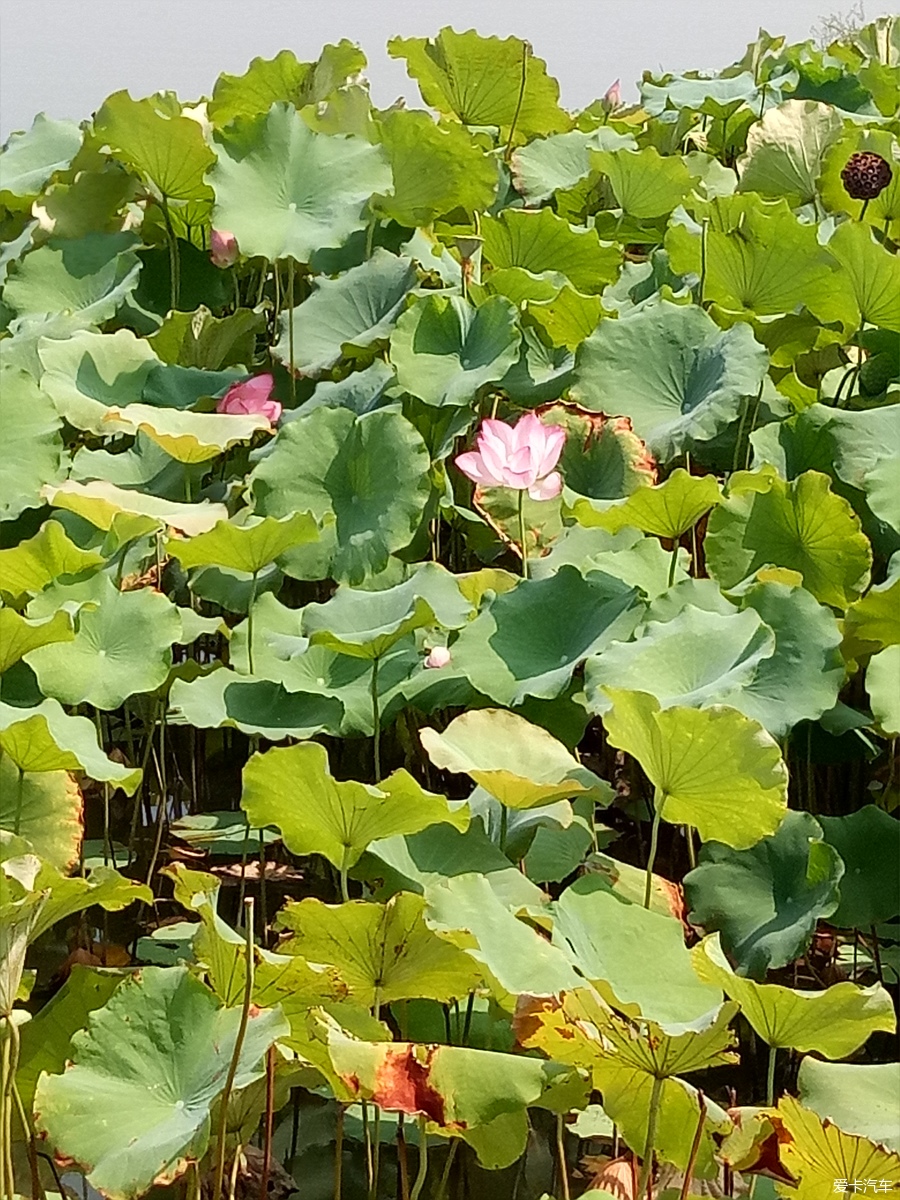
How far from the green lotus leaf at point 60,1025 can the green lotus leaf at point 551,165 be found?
130 cm

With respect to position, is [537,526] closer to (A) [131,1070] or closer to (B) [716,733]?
(B) [716,733]

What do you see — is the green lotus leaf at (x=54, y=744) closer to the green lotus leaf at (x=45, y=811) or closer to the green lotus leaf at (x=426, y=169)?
the green lotus leaf at (x=45, y=811)

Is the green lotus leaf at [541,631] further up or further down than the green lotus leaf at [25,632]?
further down

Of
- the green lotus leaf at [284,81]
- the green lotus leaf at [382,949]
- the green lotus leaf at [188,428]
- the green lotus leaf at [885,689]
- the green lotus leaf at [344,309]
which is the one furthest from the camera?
the green lotus leaf at [284,81]

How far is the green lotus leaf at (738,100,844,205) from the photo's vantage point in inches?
64.1

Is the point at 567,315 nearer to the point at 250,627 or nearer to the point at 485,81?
the point at 250,627

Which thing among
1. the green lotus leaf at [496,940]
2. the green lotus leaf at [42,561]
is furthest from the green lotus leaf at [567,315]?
the green lotus leaf at [496,940]

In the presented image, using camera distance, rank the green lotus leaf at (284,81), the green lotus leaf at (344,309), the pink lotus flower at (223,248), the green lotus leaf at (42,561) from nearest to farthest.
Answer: the green lotus leaf at (42,561) → the green lotus leaf at (344,309) → the pink lotus flower at (223,248) → the green lotus leaf at (284,81)

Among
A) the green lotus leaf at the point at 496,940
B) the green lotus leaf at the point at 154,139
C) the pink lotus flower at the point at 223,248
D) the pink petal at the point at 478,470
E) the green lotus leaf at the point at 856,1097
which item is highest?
the green lotus leaf at the point at 154,139

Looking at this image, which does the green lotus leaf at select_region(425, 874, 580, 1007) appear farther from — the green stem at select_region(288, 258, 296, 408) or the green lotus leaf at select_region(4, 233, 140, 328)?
the green lotus leaf at select_region(4, 233, 140, 328)

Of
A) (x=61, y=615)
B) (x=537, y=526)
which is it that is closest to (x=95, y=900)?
(x=61, y=615)

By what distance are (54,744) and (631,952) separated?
0.38 metres

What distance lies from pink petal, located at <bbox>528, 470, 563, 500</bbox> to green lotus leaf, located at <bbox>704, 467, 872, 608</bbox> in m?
0.13

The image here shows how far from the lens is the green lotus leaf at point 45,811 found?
0.88 m
